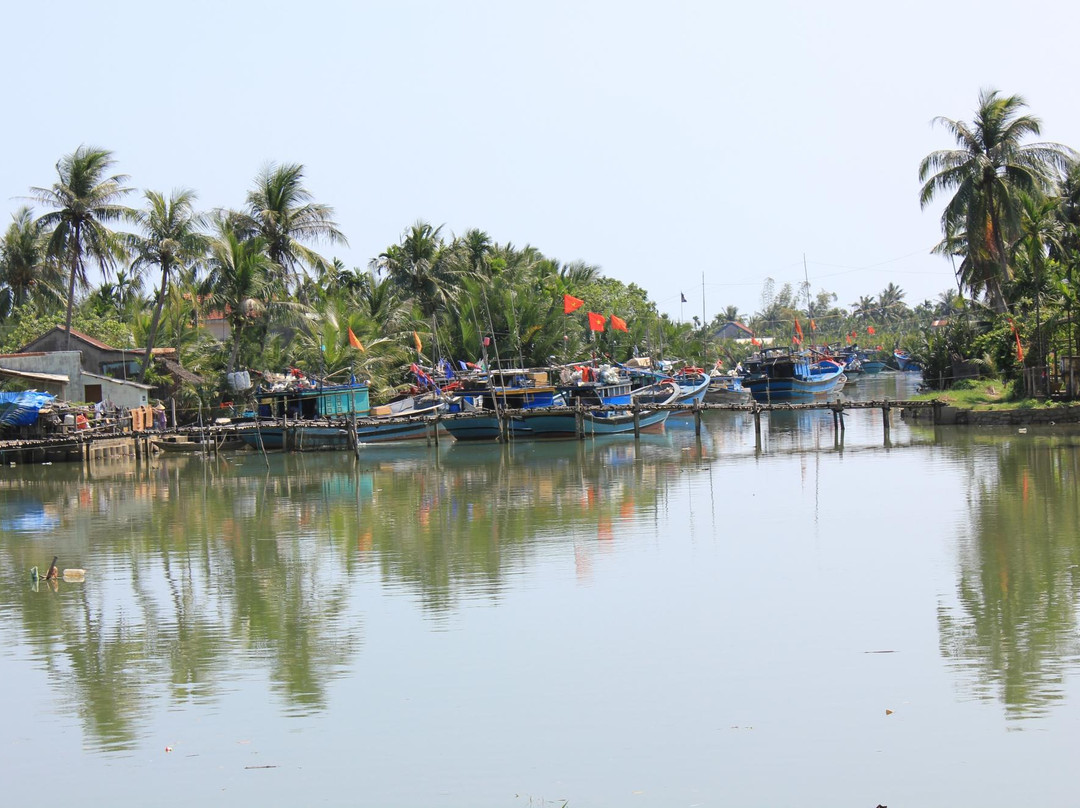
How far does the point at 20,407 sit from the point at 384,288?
654 inches

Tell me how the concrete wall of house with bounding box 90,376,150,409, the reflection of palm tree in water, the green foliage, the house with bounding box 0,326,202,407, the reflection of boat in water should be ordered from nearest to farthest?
the reflection of palm tree in water → the reflection of boat in water → the house with bounding box 0,326,202,407 → the concrete wall of house with bounding box 90,376,150,409 → the green foliage

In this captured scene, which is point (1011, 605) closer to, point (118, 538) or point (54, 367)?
point (118, 538)

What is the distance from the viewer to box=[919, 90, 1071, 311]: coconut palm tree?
39.3m

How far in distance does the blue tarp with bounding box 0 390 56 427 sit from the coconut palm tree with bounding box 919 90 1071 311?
→ 97.4 feet

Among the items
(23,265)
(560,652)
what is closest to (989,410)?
(560,652)

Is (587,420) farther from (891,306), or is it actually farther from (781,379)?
(891,306)

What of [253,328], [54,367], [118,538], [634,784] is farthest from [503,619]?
[253,328]

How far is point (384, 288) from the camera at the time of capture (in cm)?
4578

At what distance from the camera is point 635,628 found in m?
11.5

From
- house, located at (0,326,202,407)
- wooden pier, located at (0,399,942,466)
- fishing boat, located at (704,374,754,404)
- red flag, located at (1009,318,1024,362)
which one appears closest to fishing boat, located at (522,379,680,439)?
wooden pier, located at (0,399,942,466)

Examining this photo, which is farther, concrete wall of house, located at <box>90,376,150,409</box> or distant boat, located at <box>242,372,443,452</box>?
concrete wall of house, located at <box>90,376,150,409</box>

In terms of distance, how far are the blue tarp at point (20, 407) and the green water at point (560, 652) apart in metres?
11.1

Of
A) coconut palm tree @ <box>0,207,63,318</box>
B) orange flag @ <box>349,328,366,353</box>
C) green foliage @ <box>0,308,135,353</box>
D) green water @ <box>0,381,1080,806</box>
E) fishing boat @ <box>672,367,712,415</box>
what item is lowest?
green water @ <box>0,381,1080,806</box>

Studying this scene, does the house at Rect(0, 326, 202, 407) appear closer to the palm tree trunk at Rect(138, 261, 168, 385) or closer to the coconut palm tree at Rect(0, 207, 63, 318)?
the palm tree trunk at Rect(138, 261, 168, 385)
